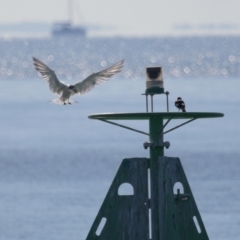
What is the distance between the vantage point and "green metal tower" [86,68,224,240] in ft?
26.1

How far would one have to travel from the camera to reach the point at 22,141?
4762 centimetres

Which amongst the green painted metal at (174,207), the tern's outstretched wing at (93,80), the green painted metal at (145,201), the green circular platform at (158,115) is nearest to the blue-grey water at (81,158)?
the tern's outstretched wing at (93,80)

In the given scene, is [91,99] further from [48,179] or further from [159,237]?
[159,237]

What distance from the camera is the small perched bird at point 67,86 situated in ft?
33.9

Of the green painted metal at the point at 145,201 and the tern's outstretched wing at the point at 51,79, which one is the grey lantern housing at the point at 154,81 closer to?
the green painted metal at the point at 145,201

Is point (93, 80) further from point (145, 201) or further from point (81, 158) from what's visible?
point (81, 158)

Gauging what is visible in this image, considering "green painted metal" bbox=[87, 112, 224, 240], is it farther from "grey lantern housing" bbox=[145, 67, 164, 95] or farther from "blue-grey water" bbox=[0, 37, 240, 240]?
"blue-grey water" bbox=[0, 37, 240, 240]

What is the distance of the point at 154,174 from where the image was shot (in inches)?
316

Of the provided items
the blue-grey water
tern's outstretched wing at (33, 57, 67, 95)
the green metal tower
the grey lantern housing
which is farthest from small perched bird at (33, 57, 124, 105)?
the blue-grey water

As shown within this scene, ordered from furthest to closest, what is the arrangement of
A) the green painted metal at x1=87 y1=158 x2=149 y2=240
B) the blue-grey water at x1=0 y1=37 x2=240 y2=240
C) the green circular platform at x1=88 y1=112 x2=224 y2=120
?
the blue-grey water at x1=0 y1=37 x2=240 y2=240, the green painted metal at x1=87 y1=158 x2=149 y2=240, the green circular platform at x1=88 y1=112 x2=224 y2=120

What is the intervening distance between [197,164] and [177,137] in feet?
39.0

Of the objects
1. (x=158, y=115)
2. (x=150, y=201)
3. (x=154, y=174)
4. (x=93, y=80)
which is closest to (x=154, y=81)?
(x=158, y=115)

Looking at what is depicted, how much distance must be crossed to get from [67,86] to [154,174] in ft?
9.13

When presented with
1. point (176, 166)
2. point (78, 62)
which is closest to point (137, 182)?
point (176, 166)
